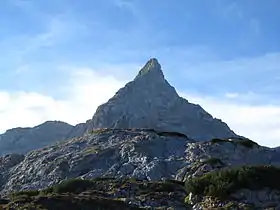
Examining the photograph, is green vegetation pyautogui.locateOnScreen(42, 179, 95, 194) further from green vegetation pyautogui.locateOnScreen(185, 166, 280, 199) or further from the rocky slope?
the rocky slope

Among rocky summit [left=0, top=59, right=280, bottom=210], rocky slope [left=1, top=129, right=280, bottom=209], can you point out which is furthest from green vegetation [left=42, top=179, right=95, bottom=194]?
rocky slope [left=1, top=129, right=280, bottom=209]

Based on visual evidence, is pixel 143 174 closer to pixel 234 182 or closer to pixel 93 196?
pixel 93 196

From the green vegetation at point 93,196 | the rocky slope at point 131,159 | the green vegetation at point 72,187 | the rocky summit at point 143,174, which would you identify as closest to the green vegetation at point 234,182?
the rocky summit at point 143,174

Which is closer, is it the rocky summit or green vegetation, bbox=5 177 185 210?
green vegetation, bbox=5 177 185 210

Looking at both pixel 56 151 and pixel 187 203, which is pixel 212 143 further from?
pixel 187 203

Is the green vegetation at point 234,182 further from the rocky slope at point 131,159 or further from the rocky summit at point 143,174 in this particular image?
the rocky slope at point 131,159

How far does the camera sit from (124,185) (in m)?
59.2

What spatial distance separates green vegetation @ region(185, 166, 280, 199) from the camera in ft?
151

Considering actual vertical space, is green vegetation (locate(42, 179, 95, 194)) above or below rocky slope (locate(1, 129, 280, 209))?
below

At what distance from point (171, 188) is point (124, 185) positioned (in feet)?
18.7

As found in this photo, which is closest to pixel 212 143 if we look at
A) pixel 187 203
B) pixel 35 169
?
pixel 35 169

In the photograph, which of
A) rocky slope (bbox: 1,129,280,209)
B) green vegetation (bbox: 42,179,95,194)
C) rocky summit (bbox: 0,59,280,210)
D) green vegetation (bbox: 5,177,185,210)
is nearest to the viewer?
green vegetation (bbox: 5,177,185,210)

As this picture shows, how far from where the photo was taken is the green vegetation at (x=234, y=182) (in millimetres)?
46156

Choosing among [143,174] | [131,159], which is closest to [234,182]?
[143,174]
